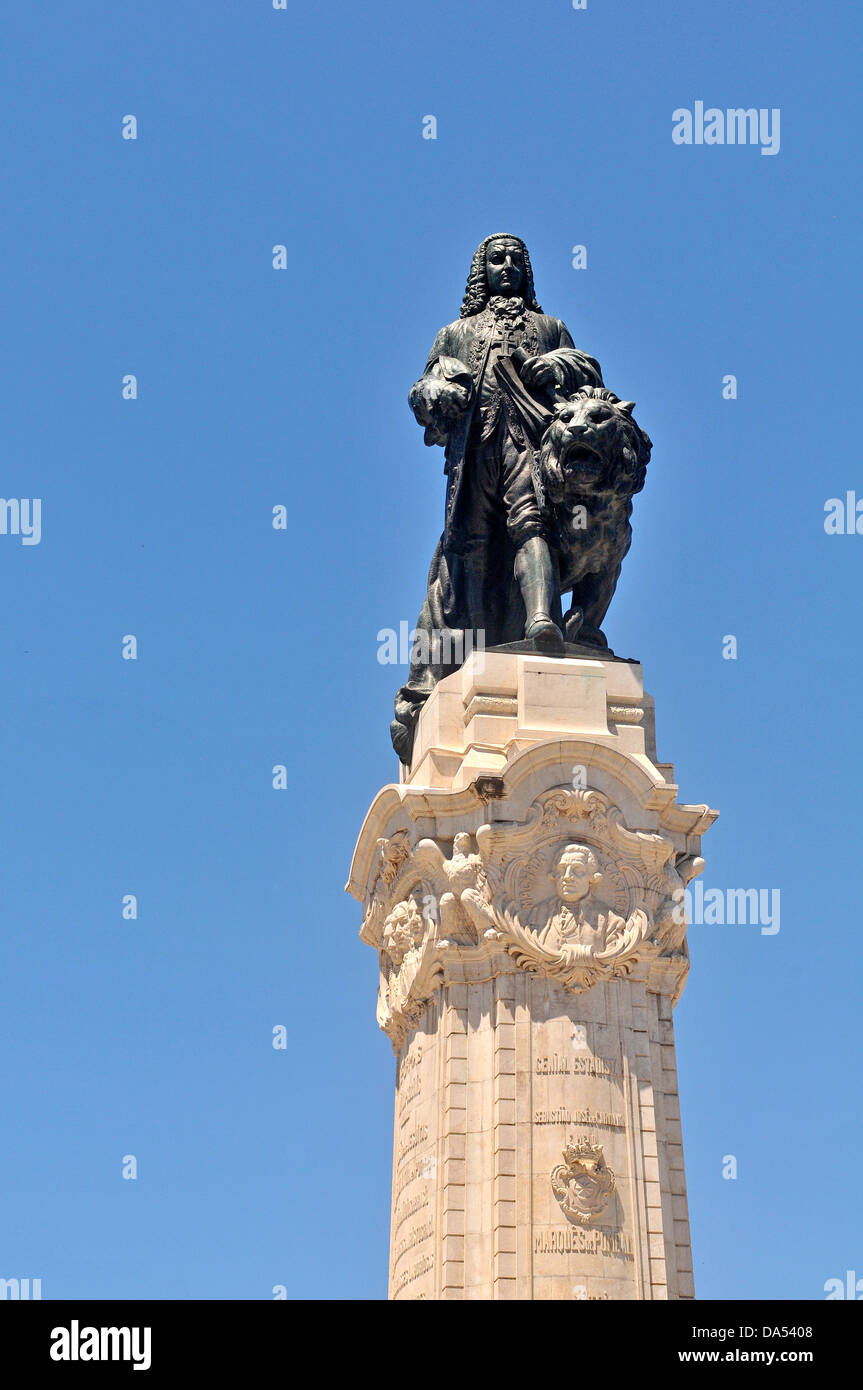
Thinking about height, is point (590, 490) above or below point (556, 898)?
above

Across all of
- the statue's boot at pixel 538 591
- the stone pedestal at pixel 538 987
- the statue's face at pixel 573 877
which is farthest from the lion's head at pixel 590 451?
the statue's face at pixel 573 877

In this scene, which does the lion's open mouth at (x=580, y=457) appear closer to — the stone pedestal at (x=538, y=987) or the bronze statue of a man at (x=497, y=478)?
the bronze statue of a man at (x=497, y=478)

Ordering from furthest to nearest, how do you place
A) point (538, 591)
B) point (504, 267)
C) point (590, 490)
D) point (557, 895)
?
point (504, 267) < point (590, 490) < point (538, 591) < point (557, 895)

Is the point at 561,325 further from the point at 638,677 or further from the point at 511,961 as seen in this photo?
the point at 511,961

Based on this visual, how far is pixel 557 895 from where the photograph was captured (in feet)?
72.9

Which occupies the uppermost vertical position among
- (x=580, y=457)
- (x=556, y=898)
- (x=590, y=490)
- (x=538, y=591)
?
(x=580, y=457)

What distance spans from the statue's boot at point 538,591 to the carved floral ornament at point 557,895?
2381 mm

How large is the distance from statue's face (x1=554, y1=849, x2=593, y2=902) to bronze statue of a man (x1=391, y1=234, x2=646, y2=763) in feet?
12.2

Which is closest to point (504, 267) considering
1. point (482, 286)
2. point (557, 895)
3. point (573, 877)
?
point (482, 286)

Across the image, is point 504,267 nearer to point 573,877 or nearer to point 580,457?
point 580,457

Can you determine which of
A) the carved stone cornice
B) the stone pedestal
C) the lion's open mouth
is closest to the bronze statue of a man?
the lion's open mouth

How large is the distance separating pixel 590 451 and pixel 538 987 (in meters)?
6.85

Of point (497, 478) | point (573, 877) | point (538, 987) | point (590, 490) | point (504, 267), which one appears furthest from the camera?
point (504, 267)
